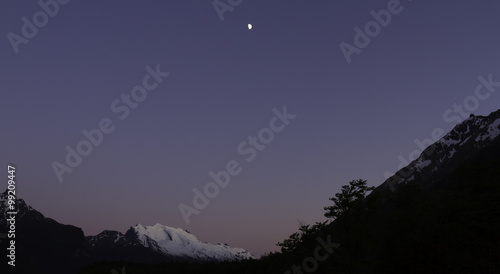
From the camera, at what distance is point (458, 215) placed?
42281 millimetres

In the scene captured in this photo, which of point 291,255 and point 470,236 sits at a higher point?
point 291,255

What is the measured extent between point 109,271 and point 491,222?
6536cm

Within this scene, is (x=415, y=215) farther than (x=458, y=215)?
Yes

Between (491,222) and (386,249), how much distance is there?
548 inches

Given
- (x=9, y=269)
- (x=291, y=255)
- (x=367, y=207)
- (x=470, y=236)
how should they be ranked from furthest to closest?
1. (x=9, y=269)
2. (x=291, y=255)
3. (x=367, y=207)
4. (x=470, y=236)

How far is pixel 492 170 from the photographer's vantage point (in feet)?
156

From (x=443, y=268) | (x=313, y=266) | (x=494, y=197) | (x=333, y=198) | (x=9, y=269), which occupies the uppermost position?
(x=9, y=269)

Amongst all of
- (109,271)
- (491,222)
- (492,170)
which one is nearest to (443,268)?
(491,222)

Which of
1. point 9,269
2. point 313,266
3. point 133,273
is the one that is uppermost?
point 9,269

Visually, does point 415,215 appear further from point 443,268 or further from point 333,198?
point 333,198

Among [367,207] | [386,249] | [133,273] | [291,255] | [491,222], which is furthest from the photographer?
[133,273]

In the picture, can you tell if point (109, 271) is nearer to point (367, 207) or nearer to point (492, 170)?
point (367, 207)

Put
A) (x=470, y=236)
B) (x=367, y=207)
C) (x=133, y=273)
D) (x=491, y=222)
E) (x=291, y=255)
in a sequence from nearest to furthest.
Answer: (x=491, y=222) < (x=470, y=236) < (x=367, y=207) < (x=291, y=255) < (x=133, y=273)

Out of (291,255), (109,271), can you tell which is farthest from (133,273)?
(291,255)
